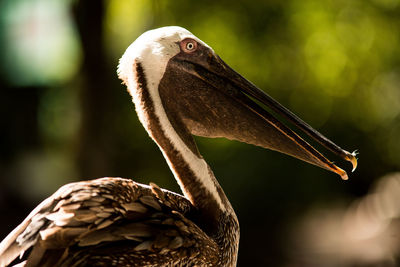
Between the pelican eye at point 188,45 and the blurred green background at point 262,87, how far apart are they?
6.39 meters

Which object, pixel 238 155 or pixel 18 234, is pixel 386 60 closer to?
pixel 238 155

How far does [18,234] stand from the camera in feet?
8.64

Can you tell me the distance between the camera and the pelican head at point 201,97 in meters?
3.12

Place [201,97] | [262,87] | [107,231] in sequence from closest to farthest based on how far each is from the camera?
[107,231], [201,97], [262,87]

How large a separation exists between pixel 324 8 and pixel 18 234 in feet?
28.7

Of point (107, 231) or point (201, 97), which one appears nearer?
point (107, 231)

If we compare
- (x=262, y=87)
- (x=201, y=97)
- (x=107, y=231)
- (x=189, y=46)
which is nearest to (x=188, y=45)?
(x=189, y=46)

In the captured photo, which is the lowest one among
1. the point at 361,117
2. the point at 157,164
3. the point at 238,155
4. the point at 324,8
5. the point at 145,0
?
the point at 157,164

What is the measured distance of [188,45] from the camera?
10.4ft

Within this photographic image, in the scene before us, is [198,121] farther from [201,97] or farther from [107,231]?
[107,231]

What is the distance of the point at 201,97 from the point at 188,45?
11.5 inches

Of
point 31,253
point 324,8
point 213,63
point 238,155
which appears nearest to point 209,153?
point 238,155

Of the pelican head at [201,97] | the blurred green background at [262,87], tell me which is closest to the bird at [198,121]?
the pelican head at [201,97]

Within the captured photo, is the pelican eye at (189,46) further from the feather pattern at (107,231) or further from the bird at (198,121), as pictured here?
the feather pattern at (107,231)
